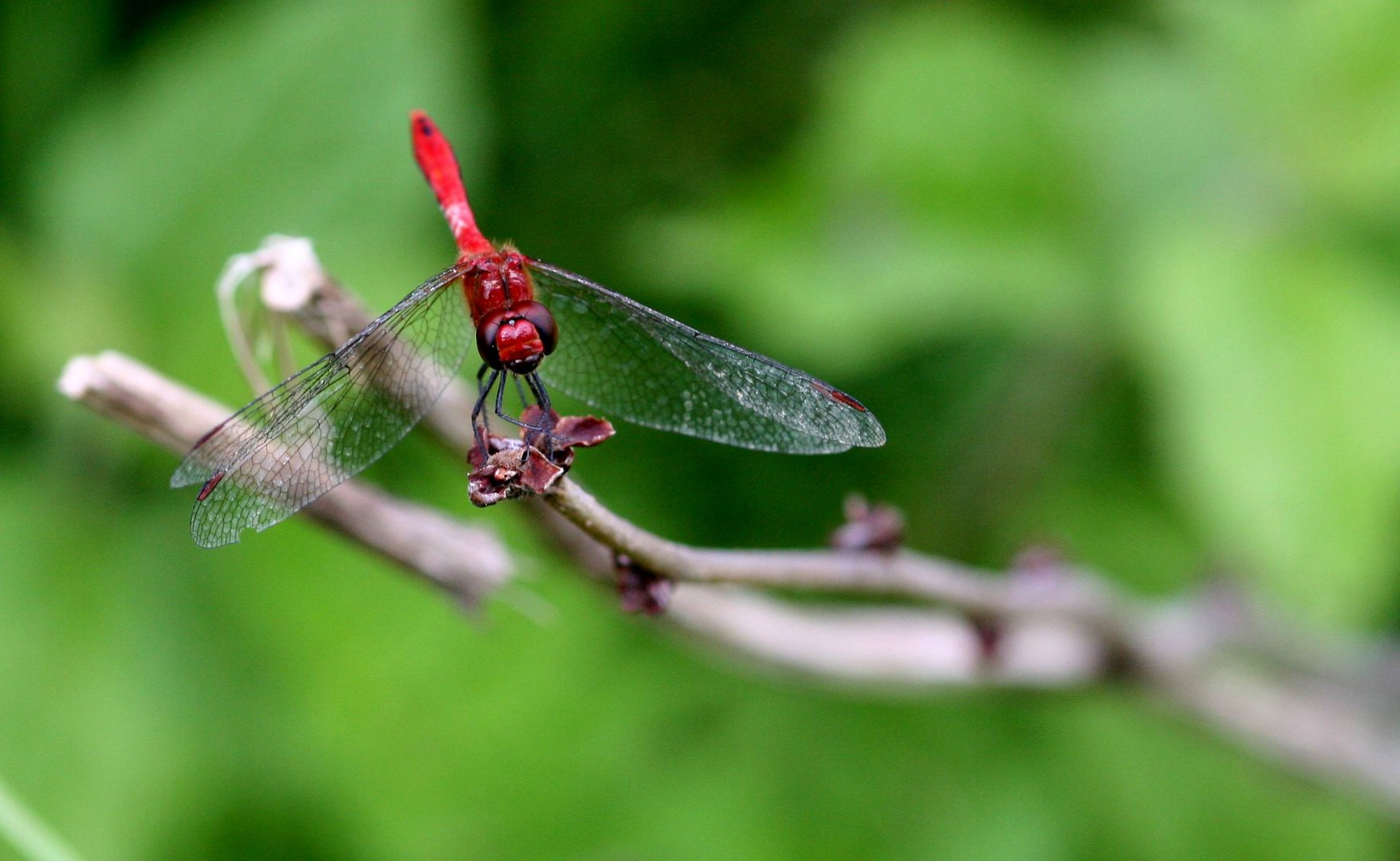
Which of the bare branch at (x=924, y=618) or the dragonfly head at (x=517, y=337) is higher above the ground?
the dragonfly head at (x=517, y=337)

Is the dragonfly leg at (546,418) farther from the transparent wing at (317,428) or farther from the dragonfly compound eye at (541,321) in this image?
the transparent wing at (317,428)

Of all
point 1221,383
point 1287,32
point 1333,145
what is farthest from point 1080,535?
point 1287,32

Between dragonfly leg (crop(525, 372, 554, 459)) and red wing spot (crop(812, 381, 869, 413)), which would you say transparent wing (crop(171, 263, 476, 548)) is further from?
red wing spot (crop(812, 381, 869, 413))

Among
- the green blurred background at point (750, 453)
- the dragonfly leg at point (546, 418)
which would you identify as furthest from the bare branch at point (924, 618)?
the green blurred background at point (750, 453)

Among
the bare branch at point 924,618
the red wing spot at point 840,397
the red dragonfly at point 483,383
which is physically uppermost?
the red dragonfly at point 483,383

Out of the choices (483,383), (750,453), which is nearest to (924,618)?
(750,453)

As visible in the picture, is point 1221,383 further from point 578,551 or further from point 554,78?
point 554,78

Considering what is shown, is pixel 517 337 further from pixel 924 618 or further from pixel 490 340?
pixel 924 618

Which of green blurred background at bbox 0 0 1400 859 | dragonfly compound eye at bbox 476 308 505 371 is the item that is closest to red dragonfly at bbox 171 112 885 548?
dragonfly compound eye at bbox 476 308 505 371
